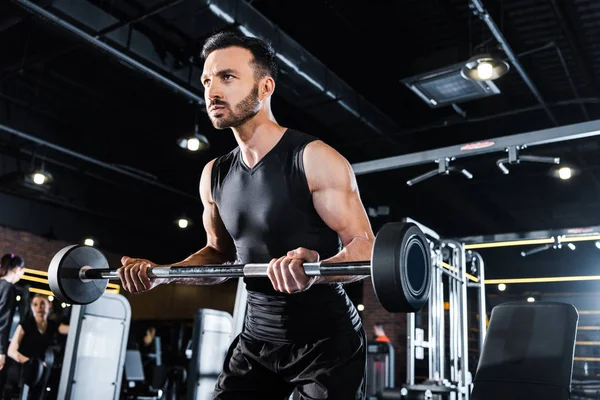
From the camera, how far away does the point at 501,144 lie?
16.4 ft

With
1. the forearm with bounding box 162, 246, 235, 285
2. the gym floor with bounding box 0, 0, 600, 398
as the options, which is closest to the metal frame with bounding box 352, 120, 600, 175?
the gym floor with bounding box 0, 0, 600, 398

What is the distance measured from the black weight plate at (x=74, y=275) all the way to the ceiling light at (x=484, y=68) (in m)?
3.65

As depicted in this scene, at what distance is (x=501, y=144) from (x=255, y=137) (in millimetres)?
3852

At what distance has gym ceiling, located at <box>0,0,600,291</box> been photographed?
5.23 meters

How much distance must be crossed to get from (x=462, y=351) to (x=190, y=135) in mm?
3681

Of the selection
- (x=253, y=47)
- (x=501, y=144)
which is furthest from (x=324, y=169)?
(x=501, y=144)

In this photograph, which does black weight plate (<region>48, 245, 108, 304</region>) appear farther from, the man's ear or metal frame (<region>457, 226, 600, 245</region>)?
metal frame (<region>457, 226, 600, 245</region>)

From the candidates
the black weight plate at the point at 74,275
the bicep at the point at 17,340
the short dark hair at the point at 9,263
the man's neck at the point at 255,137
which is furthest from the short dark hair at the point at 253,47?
the bicep at the point at 17,340

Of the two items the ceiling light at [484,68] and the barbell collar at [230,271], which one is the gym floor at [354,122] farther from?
the barbell collar at [230,271]

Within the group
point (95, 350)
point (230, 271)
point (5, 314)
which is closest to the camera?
point (230, 271)

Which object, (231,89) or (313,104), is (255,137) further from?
(313,104)

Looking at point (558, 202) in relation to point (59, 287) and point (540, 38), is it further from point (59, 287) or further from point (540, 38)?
point (59, 287)

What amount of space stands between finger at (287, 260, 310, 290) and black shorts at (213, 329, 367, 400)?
30 cm

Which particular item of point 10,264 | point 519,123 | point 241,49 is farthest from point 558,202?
point 241,49
